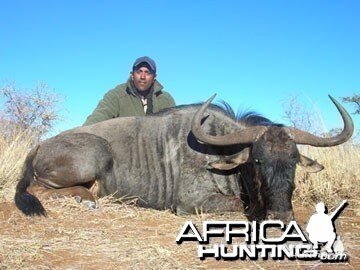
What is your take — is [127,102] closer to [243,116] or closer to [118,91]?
[118,91]

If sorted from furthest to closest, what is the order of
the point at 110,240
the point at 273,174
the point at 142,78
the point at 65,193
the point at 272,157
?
the point at 142,78 < the point at 65,193 < the point at 272,157 < the point at 273,174 < the point at 110,240

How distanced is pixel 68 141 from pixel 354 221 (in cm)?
299

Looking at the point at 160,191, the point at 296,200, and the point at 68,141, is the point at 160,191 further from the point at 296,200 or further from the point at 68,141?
the point at 296,200

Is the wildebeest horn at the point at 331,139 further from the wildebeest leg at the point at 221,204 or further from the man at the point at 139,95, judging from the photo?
the man at the point at 139,95

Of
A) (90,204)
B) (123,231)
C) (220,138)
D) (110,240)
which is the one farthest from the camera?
(220,138)

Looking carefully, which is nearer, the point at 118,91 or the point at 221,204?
the point at 221,204

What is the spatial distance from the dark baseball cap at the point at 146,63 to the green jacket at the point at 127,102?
220 millimetres

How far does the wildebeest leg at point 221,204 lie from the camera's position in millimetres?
4759

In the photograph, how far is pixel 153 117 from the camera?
5.65 m

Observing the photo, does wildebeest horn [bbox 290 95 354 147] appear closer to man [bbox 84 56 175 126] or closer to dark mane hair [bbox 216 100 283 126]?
dark mane hair [bbox 216 100 283 126]

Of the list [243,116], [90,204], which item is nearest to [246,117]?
[243,116]

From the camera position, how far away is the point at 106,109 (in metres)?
7.04

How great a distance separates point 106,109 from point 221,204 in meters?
2.87

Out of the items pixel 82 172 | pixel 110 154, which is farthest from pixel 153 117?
pixel 82 172
